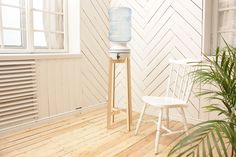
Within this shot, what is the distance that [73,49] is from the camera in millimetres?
3271

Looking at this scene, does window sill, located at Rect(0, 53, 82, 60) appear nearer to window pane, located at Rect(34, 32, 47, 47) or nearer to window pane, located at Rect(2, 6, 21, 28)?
window pane, located at Rect(34, 32, 47, 47)

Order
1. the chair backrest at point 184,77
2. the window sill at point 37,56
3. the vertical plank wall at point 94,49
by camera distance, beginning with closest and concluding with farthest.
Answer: the chair backrest at point 184,77 < the window sill at point 37,56 < the vertical plank wall at point 94,49

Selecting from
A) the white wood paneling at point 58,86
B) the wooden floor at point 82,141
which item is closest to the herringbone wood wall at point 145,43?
the white wood paneling at point 58,86

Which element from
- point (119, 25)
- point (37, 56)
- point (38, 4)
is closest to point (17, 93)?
point (37, 56)

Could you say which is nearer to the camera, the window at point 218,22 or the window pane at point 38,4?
the window at point 218,22

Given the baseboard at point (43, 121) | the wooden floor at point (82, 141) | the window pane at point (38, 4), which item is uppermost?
the window pane at point (38, 4)

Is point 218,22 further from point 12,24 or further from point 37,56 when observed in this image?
point 12,24

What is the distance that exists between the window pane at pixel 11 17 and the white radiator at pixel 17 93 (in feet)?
1.69

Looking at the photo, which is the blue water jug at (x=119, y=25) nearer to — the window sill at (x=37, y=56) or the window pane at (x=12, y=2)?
the window sill at (x=37, y=56)

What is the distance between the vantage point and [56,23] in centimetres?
316

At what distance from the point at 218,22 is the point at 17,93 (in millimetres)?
2510

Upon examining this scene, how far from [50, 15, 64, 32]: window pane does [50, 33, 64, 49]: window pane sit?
8cm

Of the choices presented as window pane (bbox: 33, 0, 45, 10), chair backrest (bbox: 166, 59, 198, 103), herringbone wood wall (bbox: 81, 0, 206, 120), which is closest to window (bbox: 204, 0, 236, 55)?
herringbone wood wall (bbox: 81, 0, 206, 120)

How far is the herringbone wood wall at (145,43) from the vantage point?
2789 millimetres
